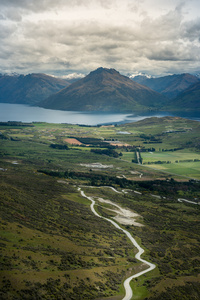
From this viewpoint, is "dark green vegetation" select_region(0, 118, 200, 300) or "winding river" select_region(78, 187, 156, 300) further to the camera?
"winding river" select_region(78, 187, 156, 300)

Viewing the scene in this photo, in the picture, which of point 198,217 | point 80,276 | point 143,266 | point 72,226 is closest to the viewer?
point 80,276

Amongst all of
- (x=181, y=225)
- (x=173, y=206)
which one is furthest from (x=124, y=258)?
(x=173, y=206)

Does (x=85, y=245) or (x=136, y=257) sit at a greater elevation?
(x=85, y=245)

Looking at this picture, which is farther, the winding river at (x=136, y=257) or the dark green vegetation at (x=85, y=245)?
the winding river at (x=136, y=257)

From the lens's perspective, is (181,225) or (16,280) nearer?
(16,280)

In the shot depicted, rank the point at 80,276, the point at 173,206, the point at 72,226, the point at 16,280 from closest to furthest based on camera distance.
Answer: the point at 16,280
the point at 80,276
the point at 72,226
the point at 173,206

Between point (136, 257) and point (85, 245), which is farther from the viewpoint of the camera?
point (136, 257)

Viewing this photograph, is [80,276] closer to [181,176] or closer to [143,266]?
[143,266]

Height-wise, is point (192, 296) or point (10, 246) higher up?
point (10, 246)

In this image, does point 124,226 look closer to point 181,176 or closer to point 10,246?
point 10,246
